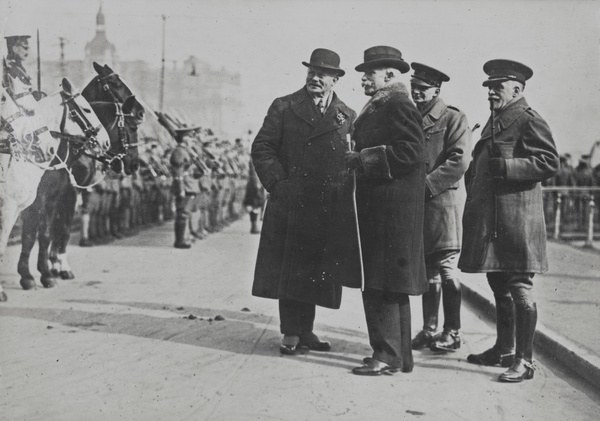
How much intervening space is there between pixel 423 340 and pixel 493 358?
0.75 metres

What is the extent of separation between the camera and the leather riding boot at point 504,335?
235 inches

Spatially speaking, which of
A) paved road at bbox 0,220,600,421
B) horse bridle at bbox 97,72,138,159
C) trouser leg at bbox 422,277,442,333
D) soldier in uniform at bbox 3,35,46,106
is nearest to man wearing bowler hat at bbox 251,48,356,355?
paved road at bbox 0,220,600,421

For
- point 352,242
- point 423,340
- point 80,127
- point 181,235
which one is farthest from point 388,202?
point 181,235

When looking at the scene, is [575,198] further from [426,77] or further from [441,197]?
[426,77]

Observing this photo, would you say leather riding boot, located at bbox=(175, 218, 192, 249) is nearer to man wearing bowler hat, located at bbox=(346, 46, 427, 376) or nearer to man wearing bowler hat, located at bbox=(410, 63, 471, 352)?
man wearing bowler hat, located at bbox=(410, 63, 471, 352)

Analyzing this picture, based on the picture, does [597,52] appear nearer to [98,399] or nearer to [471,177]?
[471,177]

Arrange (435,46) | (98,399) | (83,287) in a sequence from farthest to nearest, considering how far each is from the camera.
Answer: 1. (83,287)
2. (435,46)
3. (98,399)

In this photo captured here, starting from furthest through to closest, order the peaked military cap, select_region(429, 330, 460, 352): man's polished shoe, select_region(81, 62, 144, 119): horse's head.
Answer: select_region(81, 62, 144, 119): horse's head
the peaked military cap
select_region(429, 330, 460, 352): man's polished shoe

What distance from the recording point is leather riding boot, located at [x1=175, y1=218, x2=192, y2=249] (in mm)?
14938

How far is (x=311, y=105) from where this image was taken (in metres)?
6.41

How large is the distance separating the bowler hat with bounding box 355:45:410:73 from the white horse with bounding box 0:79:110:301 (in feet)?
10.3

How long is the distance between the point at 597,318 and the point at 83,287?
576 centimetres

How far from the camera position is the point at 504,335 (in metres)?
6.03

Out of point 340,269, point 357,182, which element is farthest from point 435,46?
point 340,269
